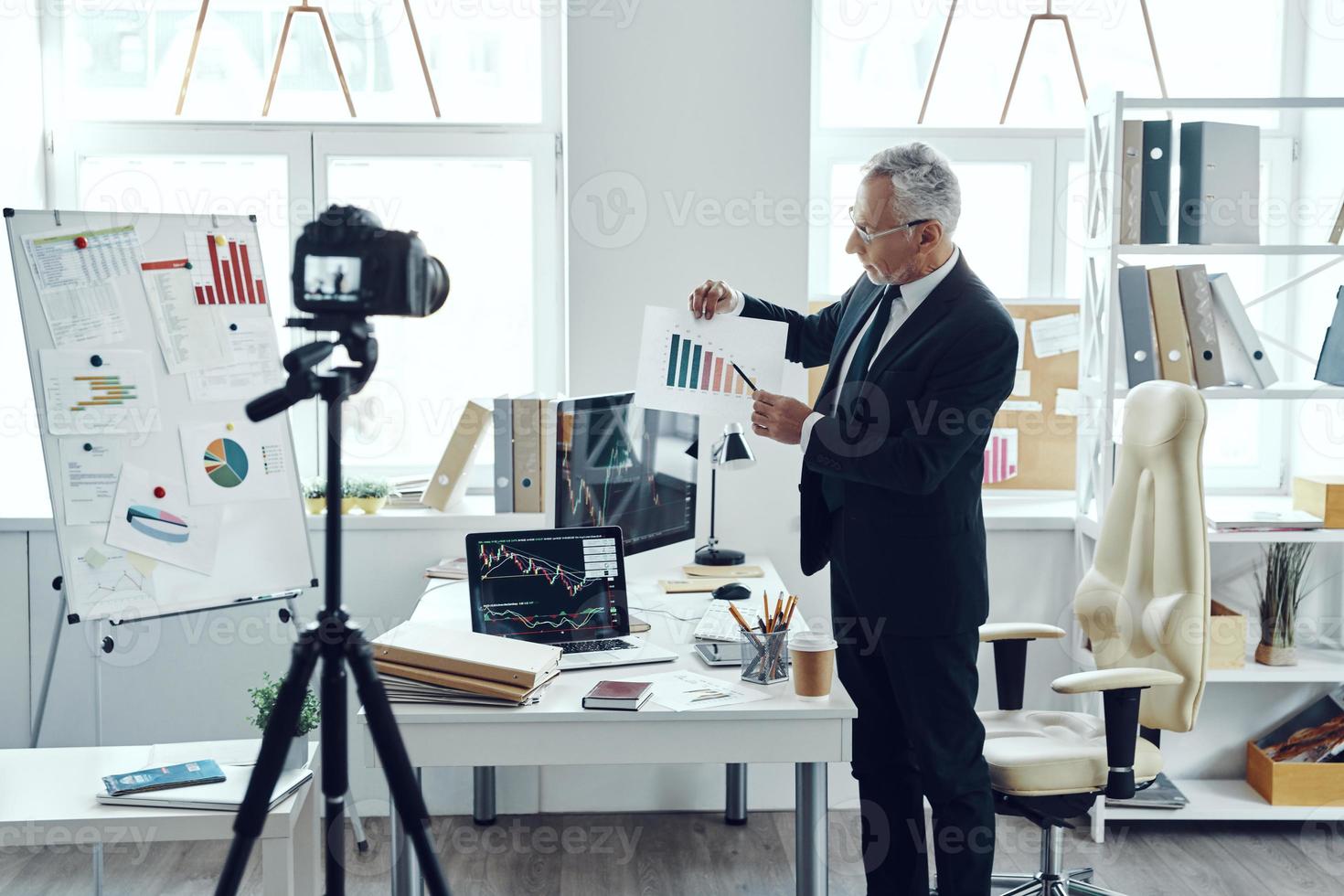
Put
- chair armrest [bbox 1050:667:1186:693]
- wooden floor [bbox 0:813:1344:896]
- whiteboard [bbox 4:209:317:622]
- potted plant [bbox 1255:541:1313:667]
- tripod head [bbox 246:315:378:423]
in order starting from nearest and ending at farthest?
tripod head [bbox 246:315:378:423]
chair armrest [bbox 1050:667:1186:693]
whiteboard [bbox 4:209:317:622]
wooden floor [bbox 0:813:1344:896]
potted plant [bbox 1255:541:1313:667]

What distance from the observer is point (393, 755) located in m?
1.45

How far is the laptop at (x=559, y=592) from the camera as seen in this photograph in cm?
214

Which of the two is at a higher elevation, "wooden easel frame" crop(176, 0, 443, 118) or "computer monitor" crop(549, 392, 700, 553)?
"wooden easel frame" crop(176, 0, 443, 118)

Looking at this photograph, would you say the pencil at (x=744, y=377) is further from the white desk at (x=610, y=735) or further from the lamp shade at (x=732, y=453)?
the white desk at (x=610, y=735)

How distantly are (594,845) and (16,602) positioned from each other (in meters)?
1.62

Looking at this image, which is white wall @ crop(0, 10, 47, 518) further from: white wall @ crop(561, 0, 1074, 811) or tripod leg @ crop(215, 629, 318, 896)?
tripod leg @ crop(215, 629, 318, 896)

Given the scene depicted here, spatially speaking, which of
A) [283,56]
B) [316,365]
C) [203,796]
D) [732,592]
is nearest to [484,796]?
[732,592]

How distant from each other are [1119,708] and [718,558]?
3.63ft

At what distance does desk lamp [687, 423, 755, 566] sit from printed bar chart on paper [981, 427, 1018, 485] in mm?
852

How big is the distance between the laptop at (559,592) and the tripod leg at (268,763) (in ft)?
2.33

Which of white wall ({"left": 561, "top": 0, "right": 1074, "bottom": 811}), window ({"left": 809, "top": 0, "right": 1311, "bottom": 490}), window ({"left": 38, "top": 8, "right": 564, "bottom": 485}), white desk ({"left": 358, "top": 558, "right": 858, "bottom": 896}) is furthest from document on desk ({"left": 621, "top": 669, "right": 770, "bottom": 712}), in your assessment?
window ({"left": 809, "top": 0, "right": 1311, "bottom": 490})

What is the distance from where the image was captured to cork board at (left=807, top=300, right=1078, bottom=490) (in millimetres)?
3309

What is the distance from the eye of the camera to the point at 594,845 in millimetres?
2896

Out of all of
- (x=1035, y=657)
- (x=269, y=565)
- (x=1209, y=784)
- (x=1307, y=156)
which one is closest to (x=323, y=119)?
(x=269, y=565)
